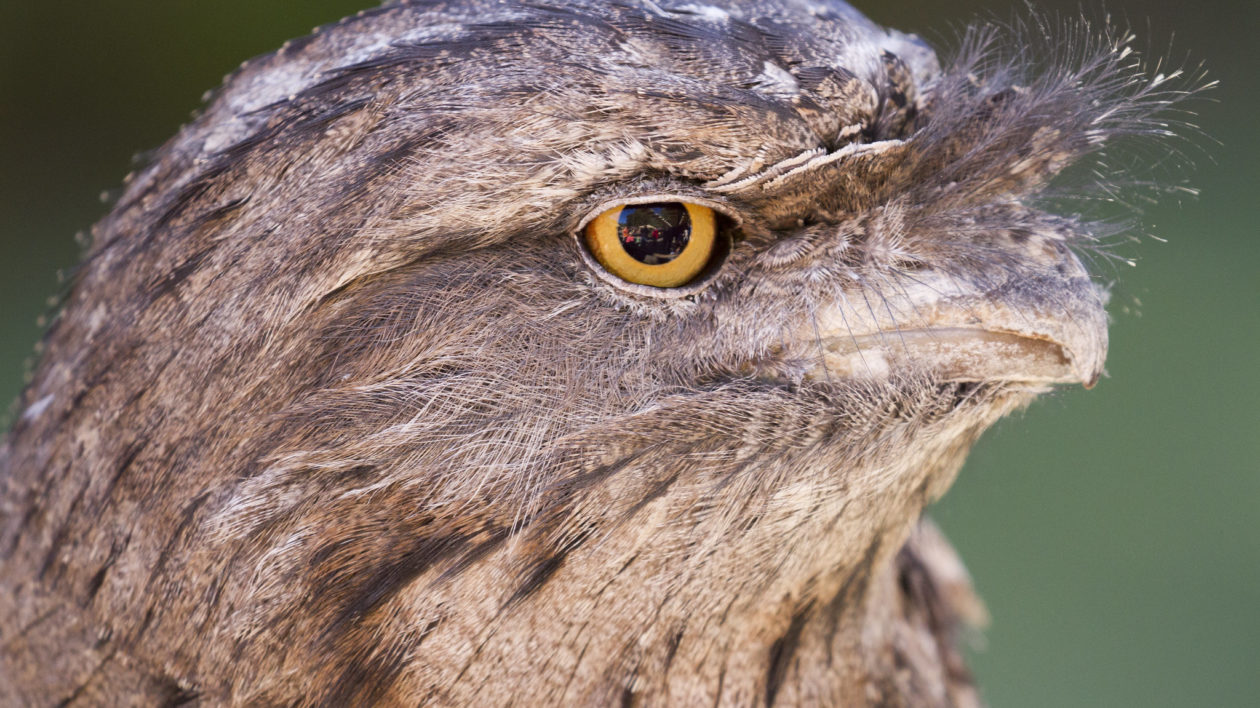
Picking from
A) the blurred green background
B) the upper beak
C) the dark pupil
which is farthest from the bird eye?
the blurred green background

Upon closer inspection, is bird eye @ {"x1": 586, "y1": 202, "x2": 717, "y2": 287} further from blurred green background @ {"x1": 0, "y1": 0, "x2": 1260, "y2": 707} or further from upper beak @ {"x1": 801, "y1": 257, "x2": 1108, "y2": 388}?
blurred green background @ {"x1": 0, "y1": 0, "x2": 1260, "y2": 707}

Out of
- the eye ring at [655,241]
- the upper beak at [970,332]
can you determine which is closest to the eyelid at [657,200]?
the eye ring at [655,241]

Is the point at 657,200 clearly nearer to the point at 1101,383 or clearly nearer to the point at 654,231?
the point at 654,231

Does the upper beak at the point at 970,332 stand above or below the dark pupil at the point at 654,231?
below

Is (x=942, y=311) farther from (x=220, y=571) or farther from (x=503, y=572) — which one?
(x=220, y=571)

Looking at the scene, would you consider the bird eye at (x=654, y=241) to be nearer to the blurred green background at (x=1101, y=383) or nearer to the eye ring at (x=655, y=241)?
the eye ring at (x=655, y=241)

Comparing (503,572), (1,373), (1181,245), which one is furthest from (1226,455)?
(1,373)

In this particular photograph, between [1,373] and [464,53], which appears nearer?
[464,53]
